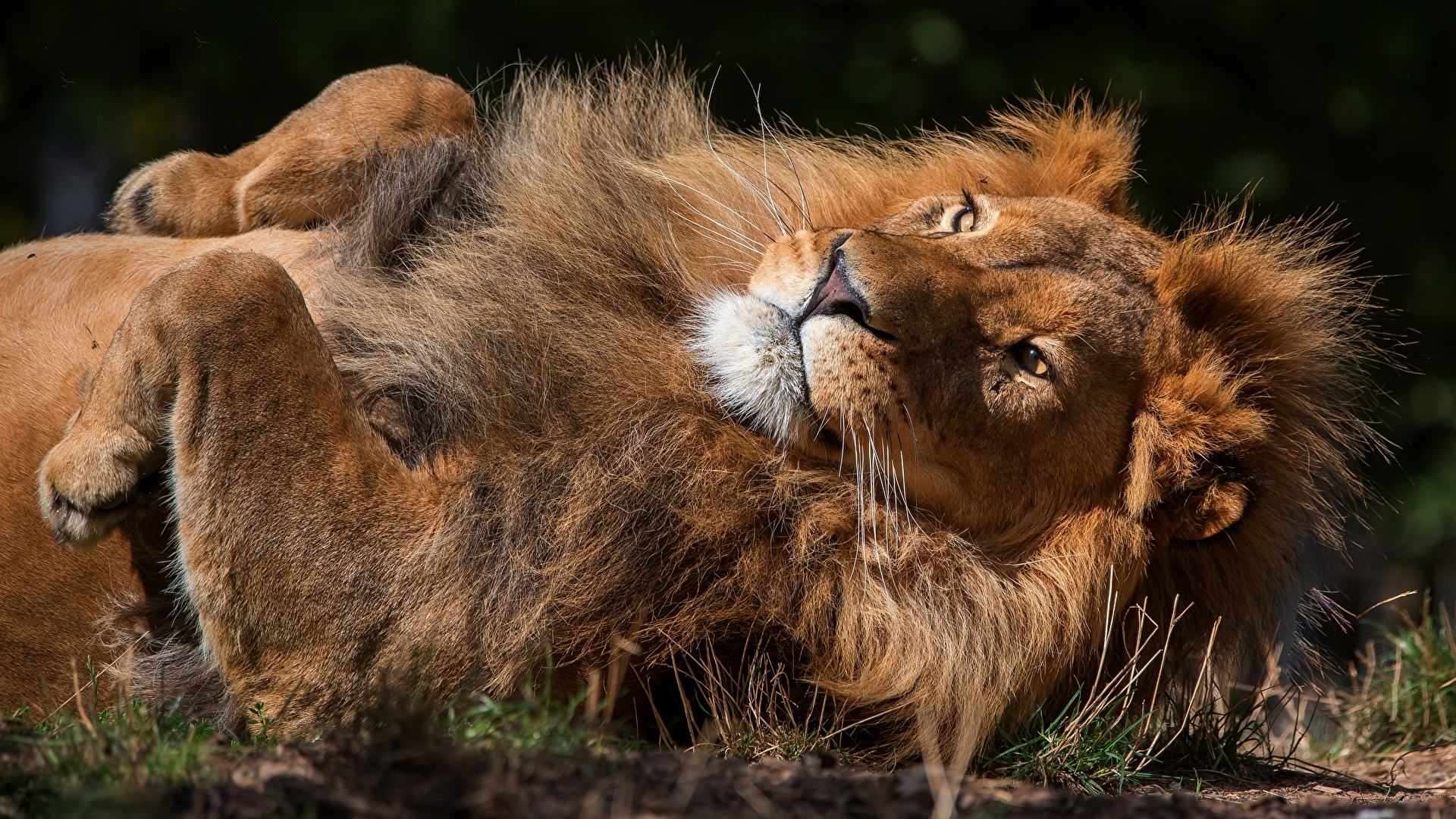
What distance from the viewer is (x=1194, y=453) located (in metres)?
2.70

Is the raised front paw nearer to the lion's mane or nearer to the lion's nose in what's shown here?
the lion's mane

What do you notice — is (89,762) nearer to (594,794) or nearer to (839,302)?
(594,794)

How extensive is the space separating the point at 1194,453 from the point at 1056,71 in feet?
14.2

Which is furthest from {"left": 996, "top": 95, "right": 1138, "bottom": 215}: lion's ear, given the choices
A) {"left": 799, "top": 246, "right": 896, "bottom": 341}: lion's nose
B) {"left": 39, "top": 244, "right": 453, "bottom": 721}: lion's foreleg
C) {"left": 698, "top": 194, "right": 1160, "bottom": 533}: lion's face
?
{"left": 39, "top": 244, "right": 453, "bottom": 721}: lion's foreleg

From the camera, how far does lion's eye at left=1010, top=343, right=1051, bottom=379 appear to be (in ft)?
8.57

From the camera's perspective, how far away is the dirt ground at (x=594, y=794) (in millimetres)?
1634

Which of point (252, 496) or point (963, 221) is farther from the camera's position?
point (963, 221)

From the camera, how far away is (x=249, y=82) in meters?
7.01

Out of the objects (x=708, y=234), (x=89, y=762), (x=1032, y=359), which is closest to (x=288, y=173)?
(x=708, y=234)

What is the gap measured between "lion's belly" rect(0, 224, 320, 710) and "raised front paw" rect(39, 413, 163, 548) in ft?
0.73

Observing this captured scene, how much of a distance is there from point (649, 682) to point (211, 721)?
0.89m

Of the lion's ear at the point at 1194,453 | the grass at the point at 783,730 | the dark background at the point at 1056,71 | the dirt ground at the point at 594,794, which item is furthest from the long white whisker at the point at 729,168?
the dark background at the point at 1056,71

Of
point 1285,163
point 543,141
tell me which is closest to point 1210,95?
point 1285,163

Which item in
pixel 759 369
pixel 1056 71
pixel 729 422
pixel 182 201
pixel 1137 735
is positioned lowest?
pixel 1137 735
